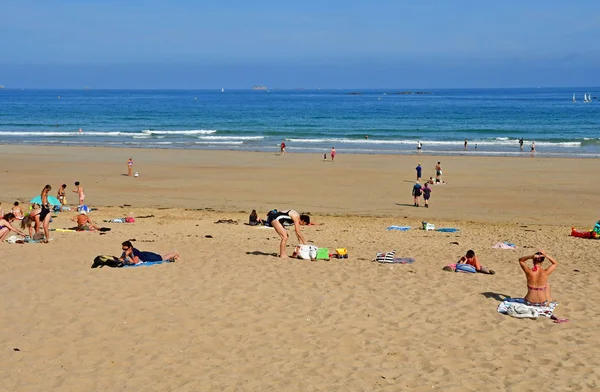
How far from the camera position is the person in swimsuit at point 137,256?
1327cm

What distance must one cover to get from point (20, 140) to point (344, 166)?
1206 inches

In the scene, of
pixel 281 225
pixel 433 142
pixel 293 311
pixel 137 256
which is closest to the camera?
pixel 293 311

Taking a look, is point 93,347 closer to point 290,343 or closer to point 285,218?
point 290,343

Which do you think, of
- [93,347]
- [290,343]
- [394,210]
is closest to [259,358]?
[290,343]

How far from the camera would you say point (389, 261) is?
14.1 m

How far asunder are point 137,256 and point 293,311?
4344 millimetres

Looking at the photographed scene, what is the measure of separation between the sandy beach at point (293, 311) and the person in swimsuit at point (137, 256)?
0.26 meters

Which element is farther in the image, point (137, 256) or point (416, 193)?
point (416, 193)

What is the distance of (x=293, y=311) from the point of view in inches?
412

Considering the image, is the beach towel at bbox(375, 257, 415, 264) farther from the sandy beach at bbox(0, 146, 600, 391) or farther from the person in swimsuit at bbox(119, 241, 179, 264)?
the person in swimsuit at bbox(119, 241, 179, 264)

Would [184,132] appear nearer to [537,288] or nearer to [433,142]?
[433,142]

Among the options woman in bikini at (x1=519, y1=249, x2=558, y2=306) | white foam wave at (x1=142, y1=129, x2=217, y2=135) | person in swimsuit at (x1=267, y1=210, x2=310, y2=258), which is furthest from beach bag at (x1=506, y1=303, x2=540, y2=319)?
white foam wave at (x1=142, y1=129, x2=217, y2=135)

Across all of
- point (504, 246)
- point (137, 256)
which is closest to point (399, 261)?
point (504, 246)

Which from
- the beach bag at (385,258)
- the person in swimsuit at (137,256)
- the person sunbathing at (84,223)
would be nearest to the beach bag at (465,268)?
the beach bag at (385,258)
